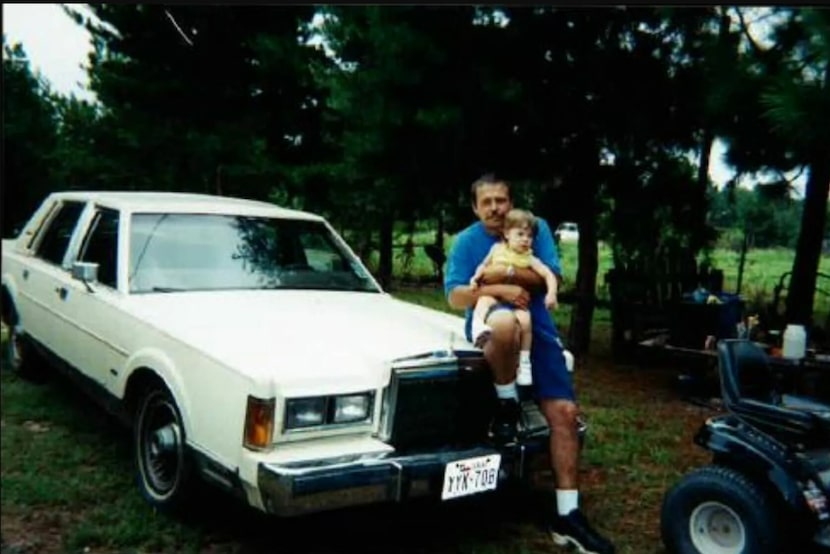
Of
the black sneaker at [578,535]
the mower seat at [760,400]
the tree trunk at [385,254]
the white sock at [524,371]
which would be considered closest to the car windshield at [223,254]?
the tree trunk at [385,254]

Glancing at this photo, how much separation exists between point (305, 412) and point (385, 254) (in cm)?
175

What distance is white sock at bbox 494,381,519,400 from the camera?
3098 millimetres

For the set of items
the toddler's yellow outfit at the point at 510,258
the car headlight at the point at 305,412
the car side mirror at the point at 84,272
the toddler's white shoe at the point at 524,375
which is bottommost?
the car headlight at the point at 305,412

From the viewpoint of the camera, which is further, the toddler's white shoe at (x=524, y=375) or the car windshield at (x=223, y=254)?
the car windshield at (x=223, y=254)

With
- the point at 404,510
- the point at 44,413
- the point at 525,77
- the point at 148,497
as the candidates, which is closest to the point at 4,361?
the point at 44,413

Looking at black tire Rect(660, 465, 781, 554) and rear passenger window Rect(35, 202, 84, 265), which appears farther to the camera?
rear passenger window Rect(35, 202, 84, 265)

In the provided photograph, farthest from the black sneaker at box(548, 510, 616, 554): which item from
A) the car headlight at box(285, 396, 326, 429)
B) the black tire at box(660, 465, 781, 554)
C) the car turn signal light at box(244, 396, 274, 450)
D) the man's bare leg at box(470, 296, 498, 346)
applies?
the car turn signal light at box(244, 396, 274, 450)

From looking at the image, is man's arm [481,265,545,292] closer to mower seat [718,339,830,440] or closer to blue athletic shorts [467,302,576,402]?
blue athletic shorts [467,302,576,402]

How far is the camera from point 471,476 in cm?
293

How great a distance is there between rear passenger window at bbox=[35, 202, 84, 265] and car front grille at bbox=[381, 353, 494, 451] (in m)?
2.00

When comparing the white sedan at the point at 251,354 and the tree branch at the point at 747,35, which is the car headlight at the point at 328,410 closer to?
the white sedan at the point at 251,354

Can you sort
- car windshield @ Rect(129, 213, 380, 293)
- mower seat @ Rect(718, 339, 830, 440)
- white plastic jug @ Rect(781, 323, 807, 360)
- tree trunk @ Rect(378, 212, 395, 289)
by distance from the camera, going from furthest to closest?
1. tree trunk @ Rect(378, 212, 395, 289)
2. white plastic jug @ Rect(781, 323, 807, 360)
3. car windshield @ Rect(129, 213, 380, 293)
4. mower seat @ Rect(718, 339, 830, 440)

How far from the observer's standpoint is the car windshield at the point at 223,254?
11.8 feet

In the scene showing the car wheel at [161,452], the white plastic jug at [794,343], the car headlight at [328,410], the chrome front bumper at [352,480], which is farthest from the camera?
the white plastic jug at [794,343]
